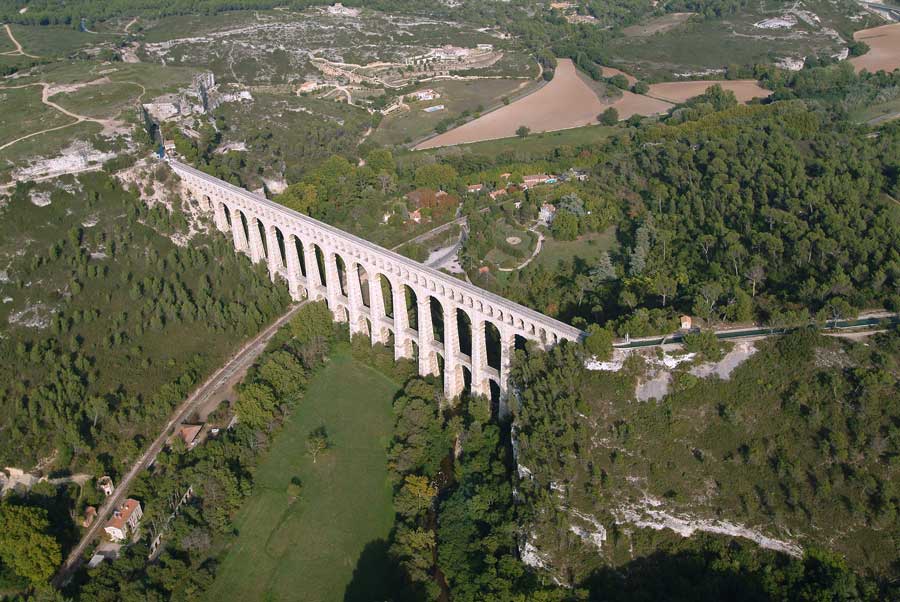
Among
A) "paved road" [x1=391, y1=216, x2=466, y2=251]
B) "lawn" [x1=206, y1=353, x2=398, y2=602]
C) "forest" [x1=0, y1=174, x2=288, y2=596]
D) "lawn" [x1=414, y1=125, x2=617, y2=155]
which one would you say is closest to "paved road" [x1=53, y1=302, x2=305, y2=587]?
"forest" [x1=0, y1=174, x2=288, y2=596]

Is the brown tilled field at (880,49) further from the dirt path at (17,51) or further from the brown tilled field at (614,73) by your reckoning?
the dirt path at (17,51)

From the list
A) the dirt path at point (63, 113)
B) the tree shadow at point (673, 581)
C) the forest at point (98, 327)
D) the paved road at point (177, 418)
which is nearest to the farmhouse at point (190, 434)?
the paved road at point (177, 418)

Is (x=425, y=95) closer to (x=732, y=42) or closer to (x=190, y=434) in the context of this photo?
(x=732, y=42)

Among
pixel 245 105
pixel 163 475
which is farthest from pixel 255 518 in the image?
pixel 245 105

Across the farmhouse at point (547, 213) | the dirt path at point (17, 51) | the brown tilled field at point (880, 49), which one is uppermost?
the dirt path at point (17, 51)

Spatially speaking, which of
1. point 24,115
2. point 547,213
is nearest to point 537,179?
point 547,213

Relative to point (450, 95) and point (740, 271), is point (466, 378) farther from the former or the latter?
point (450, 95)

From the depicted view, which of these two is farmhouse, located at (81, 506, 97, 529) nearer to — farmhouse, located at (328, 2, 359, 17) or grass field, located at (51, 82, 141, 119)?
grass field, located at (51, 82, 141, 119)

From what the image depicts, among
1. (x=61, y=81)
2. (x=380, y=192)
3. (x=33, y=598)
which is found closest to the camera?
(x=33, y=598)
